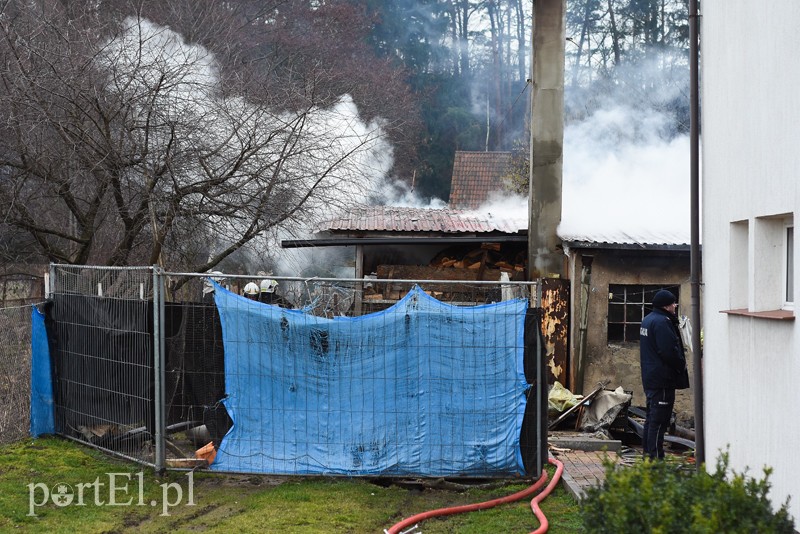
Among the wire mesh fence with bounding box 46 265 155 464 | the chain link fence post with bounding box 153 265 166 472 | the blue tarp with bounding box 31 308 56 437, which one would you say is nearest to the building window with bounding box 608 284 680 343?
the wire mesh fence with bounding box 46 265 155 464

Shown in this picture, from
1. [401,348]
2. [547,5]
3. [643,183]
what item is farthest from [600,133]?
[401,348]

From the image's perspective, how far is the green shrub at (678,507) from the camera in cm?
373

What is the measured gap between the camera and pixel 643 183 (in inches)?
725

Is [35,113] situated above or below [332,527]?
above

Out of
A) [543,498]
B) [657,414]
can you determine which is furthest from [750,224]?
[657,414]

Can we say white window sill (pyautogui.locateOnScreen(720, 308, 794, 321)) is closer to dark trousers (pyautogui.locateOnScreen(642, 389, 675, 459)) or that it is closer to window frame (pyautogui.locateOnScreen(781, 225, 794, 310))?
window frame (pyautogui.locateOnScreen(781, 225, 794, 310))

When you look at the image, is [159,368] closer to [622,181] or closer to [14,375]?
[14,375]

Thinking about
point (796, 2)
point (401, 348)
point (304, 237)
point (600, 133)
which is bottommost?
point (401, 348)

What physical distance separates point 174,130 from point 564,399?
6.10 m

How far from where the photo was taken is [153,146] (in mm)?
11922

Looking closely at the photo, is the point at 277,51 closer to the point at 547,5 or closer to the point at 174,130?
the point at 547,5

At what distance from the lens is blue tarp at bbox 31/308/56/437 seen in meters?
10.0

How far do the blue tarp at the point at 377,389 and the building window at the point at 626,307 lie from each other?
252 inches

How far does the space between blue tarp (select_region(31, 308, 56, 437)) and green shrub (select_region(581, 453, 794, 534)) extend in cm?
760
